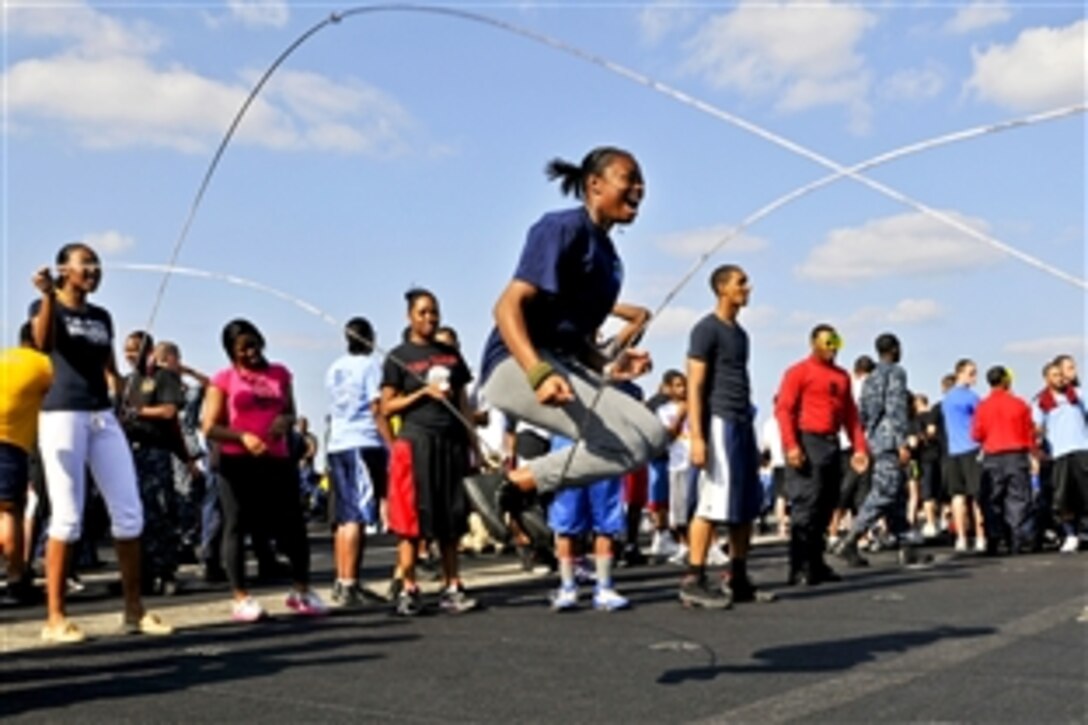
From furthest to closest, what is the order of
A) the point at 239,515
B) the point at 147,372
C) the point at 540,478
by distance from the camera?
1. the point at 147,372
2. the point at 239,515
3. the point at 540,478

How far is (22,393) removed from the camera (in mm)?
7262

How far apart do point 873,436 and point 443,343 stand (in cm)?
536

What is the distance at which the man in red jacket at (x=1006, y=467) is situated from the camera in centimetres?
1412

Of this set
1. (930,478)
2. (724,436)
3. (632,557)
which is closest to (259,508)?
(724,436)

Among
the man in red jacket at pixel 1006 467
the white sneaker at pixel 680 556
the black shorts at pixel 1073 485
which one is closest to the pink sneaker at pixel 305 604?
the white sneaker at pixel 680 556

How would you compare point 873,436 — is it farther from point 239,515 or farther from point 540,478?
point 540,478

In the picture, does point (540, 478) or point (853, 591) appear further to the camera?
point (853, 591)

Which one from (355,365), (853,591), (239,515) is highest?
(355,365)

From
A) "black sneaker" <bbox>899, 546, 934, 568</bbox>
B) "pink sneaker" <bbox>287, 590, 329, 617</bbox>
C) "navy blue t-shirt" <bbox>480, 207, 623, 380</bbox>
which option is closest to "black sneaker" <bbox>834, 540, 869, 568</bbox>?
"black sneaker" <bbox>899, 546, 934, 568</bbox>

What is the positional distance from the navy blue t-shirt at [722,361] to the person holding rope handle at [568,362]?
130 inches

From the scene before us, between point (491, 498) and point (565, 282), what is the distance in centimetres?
88

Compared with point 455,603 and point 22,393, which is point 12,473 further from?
point 455,603

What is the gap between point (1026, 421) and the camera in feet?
46.6

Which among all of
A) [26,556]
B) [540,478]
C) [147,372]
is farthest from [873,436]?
[540,478]
